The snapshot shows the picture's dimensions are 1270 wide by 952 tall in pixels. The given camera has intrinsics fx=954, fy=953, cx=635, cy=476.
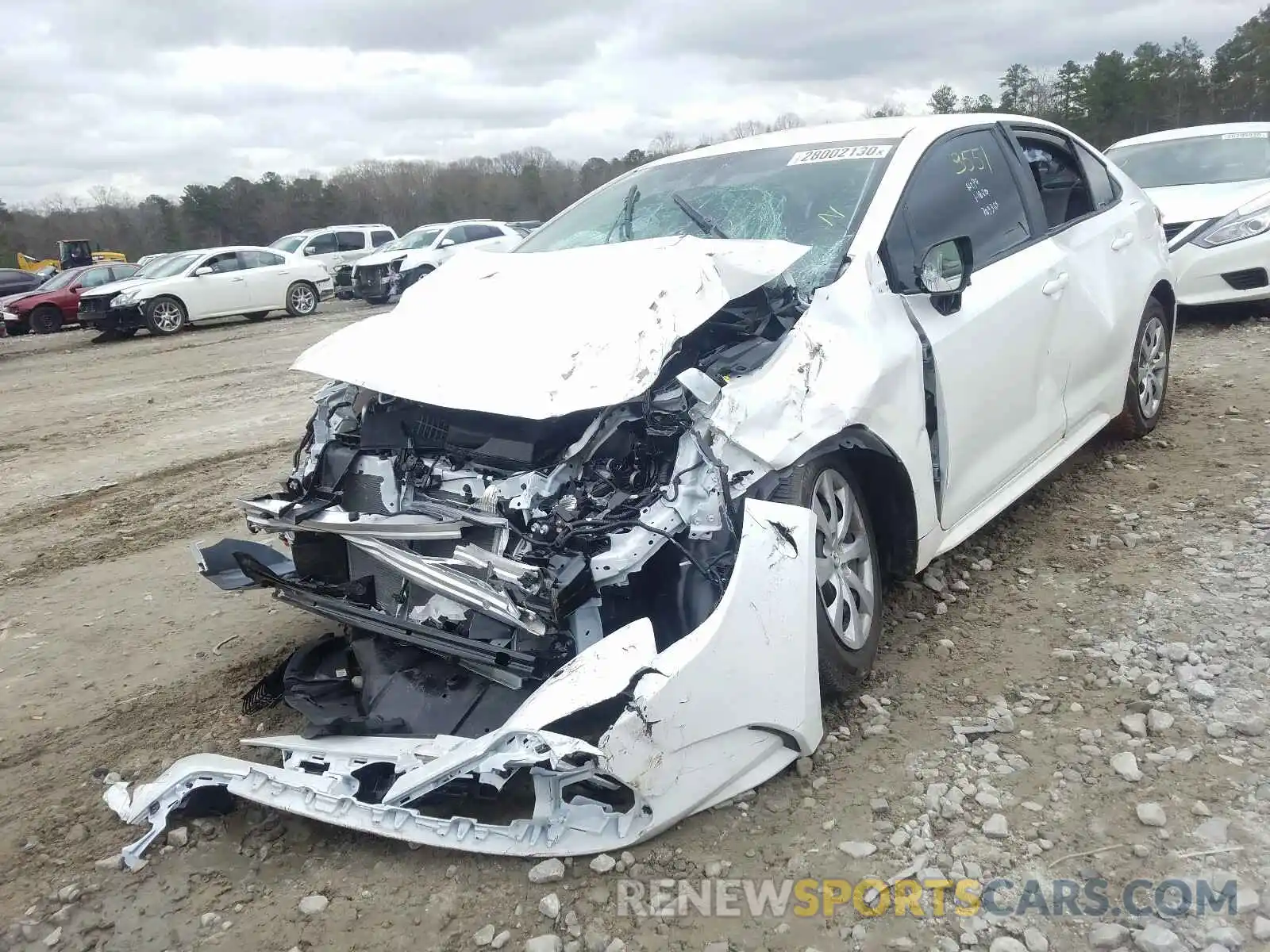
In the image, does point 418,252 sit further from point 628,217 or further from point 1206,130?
point 628,217

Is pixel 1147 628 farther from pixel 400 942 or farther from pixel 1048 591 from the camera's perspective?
pixel 400 942

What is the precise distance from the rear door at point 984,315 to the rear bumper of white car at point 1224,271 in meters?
4.80

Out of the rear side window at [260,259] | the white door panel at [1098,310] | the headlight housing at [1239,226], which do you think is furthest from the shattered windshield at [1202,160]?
the rear side window at [260,259]

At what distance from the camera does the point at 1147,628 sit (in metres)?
3.32

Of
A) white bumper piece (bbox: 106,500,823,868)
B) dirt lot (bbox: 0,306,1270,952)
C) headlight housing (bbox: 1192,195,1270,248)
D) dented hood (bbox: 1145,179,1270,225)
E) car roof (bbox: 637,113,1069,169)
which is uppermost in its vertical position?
car roof (bbox: 637,113,1069,169)

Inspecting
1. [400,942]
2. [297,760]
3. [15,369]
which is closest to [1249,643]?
[400,942]

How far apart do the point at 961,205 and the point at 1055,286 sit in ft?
1.88

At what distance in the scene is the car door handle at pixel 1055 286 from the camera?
153 inches

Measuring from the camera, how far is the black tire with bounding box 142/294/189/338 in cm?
1669

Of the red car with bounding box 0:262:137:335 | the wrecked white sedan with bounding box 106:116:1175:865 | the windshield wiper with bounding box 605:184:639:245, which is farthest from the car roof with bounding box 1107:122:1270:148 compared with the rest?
the red car with bounding box 0:262:137:335

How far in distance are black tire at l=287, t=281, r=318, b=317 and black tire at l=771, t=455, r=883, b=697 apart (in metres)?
17.6

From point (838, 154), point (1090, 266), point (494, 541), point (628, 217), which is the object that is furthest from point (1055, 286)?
A: point (494, 541)

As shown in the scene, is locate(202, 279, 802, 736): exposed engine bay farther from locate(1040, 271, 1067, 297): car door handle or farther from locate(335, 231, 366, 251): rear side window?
locate(335, 231, 366, 251): rear side window

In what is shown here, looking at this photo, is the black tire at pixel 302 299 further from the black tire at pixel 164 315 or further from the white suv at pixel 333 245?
the white suv at pixel 333 245
